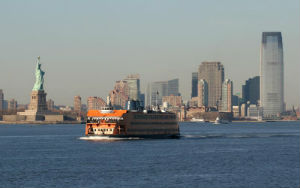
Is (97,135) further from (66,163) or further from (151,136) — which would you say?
(66,163)

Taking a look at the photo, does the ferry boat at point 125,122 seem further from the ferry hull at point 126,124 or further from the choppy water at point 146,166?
→ the choppy water at point 146,166

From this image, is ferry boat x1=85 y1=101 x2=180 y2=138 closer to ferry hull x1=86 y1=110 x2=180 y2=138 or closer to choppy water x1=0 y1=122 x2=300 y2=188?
ferry hull x1=86 y1=110 x2=180 y2=138

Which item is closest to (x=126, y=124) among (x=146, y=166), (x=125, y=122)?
(x=125, y=122)

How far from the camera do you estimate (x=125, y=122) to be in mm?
133125

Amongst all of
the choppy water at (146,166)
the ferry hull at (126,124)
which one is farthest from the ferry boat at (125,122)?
the choppy water at (146,166)

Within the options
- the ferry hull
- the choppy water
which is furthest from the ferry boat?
the choppy water

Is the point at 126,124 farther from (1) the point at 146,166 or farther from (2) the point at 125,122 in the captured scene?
(1) the point at 146,166

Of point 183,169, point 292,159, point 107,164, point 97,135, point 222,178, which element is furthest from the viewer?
point 97,135

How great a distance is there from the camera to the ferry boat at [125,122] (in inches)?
5207

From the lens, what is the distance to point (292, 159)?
9756 centimetres

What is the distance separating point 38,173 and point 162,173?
1342 cm

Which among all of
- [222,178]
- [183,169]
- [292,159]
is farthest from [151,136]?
[222,178]

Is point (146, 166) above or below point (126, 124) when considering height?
below

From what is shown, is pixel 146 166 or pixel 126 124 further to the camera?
pixel 126 124
